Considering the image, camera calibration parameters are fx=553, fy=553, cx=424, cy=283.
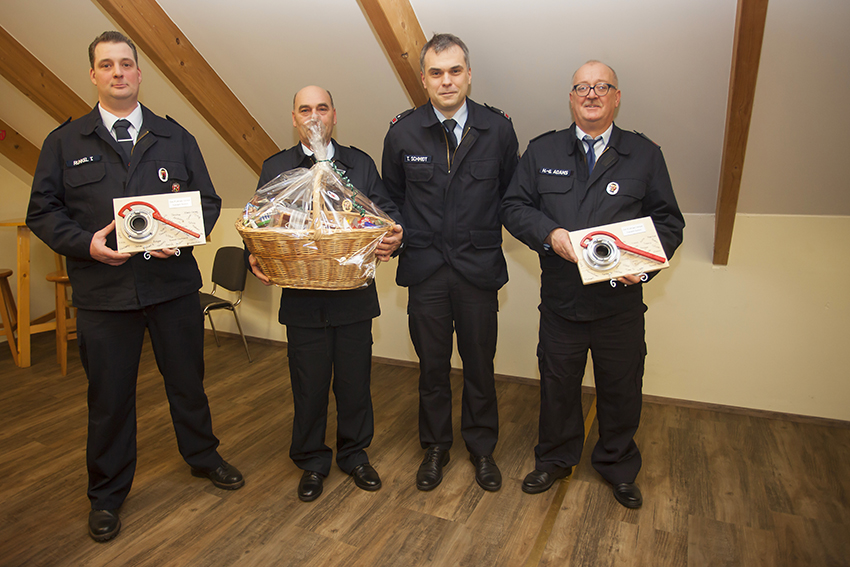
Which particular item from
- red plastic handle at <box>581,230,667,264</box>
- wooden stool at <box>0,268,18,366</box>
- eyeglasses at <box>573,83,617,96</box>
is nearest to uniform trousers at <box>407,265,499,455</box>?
red plastic handle at <box>581,230,667,264</box>

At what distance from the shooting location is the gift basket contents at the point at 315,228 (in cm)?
164

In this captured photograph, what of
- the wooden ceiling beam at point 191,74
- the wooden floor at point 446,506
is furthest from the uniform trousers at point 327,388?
the wooden ceiling beam at point 191,74

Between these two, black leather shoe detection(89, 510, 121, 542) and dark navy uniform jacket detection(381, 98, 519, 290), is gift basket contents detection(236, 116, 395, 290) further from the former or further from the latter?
black leather shoe detection(89, 510, 121, 542)

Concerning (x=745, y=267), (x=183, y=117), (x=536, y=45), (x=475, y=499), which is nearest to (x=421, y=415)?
(x=475, y=499)

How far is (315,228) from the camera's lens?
1626mm

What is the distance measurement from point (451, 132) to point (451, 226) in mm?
361

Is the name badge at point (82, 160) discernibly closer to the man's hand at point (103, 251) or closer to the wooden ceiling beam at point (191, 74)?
the man's hand at point (103, 251)

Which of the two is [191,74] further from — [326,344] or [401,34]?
[326,344]

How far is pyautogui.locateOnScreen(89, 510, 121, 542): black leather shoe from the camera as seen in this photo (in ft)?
6.24

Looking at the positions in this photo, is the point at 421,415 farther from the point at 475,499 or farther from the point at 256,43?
the point at 256,43

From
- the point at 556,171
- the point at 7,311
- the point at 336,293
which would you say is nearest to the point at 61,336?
the point at 7,311

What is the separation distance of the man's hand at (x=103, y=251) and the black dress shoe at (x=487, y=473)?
1512mm

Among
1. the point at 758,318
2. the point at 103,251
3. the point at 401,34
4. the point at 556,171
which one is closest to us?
the point at 103,251

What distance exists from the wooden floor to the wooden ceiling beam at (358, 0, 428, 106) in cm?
167
